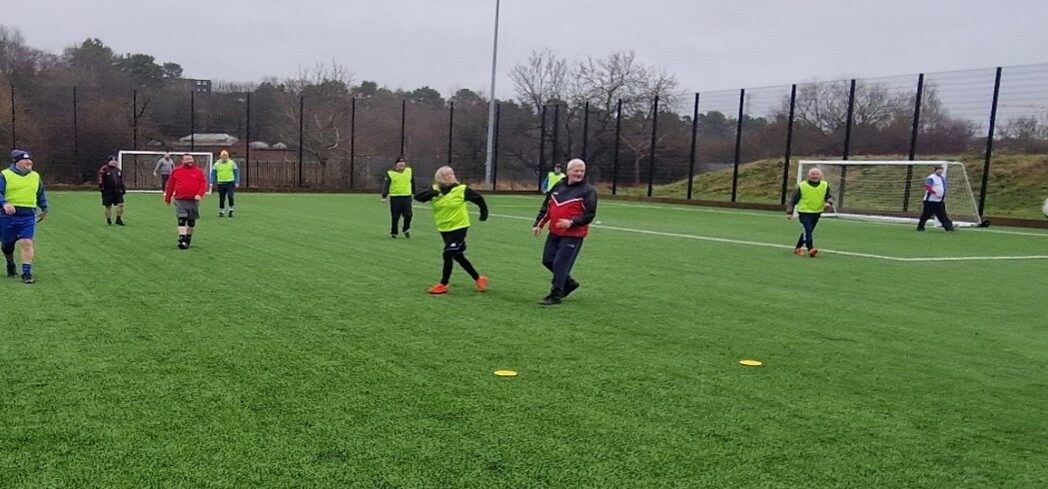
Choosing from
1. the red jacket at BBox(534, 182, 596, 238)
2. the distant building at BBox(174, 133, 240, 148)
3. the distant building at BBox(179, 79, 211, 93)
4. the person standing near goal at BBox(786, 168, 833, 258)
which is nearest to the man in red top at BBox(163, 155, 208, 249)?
the red jacket at BBox(534, 182, 596, 238)

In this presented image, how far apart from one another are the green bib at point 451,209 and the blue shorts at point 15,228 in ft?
15.2

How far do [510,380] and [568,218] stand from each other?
352 centimetres

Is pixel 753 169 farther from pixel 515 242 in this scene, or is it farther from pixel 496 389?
pixel 496 389

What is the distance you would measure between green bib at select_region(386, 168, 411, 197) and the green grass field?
17.3 feet

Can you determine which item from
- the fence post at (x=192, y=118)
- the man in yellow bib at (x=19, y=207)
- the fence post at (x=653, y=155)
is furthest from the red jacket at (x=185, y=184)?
the fence post at (x=192, y=118)

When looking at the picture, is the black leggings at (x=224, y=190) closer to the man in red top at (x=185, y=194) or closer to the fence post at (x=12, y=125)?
the man in red top at (x=185, y=194)

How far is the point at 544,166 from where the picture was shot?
4559 cm

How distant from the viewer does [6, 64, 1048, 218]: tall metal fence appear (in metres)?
27.7

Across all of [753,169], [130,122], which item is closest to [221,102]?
[130,122]

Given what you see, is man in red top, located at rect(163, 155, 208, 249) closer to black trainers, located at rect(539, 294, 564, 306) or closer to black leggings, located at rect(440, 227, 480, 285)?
black leggings, located at rect(440, 227, 480, 285)

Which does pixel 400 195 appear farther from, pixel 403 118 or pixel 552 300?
pixel 403 118

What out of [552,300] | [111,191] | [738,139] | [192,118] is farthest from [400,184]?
[192,118]

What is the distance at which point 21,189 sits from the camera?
931 centimetres

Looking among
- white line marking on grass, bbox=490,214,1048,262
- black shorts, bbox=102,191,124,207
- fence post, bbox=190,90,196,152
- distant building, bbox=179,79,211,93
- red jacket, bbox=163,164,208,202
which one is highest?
distant building, bbox=179,79,211,93
